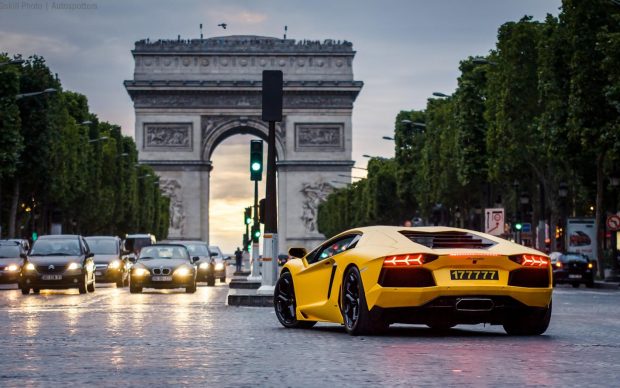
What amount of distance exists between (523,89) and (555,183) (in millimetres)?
4583

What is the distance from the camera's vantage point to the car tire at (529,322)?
627 inches

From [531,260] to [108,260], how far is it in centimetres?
3294

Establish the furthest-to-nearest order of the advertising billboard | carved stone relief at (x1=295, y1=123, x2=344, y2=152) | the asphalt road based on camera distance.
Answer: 1. carved stone relief at (x1=295, y1=123, x2=344, y2=152)
2. the advertising billboard
3. the asphalt road

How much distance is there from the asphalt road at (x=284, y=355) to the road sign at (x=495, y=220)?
29.5m

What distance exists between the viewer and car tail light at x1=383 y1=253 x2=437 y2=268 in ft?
50.1

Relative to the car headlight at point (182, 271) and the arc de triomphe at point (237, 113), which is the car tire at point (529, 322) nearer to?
the car headlight at point (182, 271)

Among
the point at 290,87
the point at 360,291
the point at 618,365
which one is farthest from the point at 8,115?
the point at 290,87

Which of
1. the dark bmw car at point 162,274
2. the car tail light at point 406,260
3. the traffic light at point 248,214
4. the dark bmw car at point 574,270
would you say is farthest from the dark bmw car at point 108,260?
the car tail light at point 406,260

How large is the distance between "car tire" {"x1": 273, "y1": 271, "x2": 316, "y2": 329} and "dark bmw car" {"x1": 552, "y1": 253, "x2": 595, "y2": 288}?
105ft

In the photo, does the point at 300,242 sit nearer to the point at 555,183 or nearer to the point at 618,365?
the point at 555,183

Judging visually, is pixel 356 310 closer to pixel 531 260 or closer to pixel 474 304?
pixel 474 304

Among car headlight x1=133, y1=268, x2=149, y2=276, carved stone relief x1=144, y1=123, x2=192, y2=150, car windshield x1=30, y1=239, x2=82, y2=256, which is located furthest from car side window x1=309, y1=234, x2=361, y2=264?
carved stone relief x1=144, y1=123, x2=192, y2=150

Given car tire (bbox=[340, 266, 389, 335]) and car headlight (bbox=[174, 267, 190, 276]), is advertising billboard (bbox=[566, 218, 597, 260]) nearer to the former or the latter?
car headlight (bbox=[174, 267, 190, 276])

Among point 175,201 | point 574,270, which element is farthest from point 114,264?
point 175,201
